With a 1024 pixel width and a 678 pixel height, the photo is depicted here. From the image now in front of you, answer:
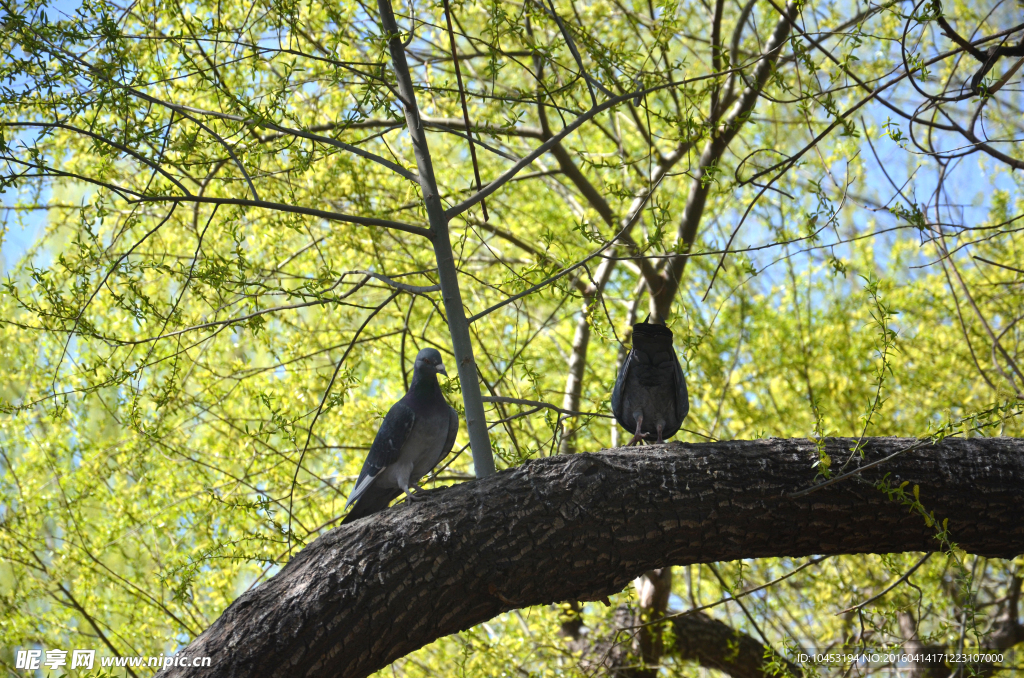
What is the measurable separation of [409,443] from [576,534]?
3.62 feet

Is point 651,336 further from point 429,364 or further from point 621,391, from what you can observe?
point 429,364

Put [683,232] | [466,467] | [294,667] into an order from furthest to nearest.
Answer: [466,467] → [683,232] → [294,667]

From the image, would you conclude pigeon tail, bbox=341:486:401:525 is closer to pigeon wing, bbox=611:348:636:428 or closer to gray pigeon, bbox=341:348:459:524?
gray pigeon, bbox=341:348:459:524

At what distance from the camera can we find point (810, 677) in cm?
331

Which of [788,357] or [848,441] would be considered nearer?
[848,441]

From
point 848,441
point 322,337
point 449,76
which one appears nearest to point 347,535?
point 848,441

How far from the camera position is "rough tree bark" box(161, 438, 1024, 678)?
256 centimetres

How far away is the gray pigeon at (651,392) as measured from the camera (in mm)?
3863

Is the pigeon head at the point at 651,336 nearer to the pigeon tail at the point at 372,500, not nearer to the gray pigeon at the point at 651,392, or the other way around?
the gray pigeon at the point at 651,392

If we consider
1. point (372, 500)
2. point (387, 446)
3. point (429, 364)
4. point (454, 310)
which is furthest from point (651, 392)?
point (372, 500)

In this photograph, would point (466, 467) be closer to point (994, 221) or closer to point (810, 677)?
point (810, 677)

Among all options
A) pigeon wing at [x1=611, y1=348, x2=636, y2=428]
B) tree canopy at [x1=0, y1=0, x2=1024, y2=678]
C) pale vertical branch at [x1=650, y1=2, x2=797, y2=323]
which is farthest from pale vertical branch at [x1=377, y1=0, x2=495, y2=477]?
pale vertical branch at [x1=650, y1=2, x2=797, y2=323]

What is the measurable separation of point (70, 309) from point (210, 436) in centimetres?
279

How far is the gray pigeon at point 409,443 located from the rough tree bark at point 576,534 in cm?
49
